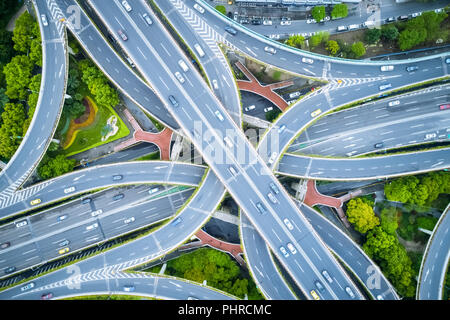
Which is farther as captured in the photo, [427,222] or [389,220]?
[427,222]

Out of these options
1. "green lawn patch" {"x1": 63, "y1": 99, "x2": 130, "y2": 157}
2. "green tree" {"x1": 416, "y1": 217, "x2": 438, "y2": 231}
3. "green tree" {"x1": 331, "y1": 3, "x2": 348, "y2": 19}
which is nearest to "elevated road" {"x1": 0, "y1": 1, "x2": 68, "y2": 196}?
"green lawn patch" {"x1": 63, "y1": 99, "x2": 130, "y2": 157}

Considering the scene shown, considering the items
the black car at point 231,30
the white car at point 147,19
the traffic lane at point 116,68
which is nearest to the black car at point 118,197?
the traffic lane at point 116,68

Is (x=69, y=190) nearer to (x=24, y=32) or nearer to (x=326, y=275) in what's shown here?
(x=24, y=32)

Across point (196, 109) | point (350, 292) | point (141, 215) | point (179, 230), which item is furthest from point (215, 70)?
point (350, 292)

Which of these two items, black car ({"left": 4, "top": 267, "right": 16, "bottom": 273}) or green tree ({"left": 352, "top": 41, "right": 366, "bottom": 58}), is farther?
green tree ({"left": 352, "top": 41, "right": 366, "bottom": 58})

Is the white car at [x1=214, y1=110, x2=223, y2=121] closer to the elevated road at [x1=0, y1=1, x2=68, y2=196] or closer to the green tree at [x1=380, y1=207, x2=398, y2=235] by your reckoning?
the elevated road at [x1=0, y1=1, x2=68, y2=196]

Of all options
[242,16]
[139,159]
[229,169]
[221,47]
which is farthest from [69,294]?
[242,16]

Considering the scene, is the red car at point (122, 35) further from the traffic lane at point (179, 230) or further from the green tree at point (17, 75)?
the traffic lane at point (179, 230)
